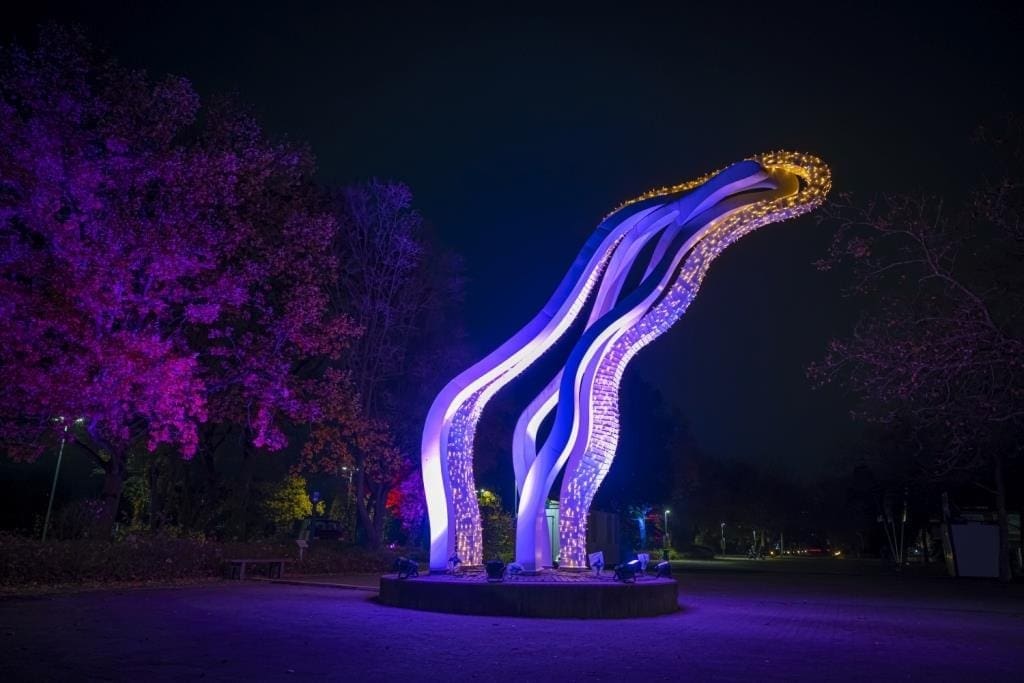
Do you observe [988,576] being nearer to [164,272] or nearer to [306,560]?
[306,560]

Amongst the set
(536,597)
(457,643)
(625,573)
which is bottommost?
(457,643)

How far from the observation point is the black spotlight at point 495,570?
527 inches

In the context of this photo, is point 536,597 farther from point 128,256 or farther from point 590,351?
point 128,256

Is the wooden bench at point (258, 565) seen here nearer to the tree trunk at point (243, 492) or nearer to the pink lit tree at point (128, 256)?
the pink lit tree at point (128, 256)

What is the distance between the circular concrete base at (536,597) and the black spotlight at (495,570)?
0.18 meters

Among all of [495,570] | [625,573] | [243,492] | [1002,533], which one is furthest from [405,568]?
[1002,533]

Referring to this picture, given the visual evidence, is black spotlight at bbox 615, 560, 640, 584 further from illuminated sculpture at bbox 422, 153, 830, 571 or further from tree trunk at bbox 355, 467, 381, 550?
tree trunk at bbox 355, 467, 381, 550

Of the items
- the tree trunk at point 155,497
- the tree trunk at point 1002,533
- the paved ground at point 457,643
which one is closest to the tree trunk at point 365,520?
the tree trunk at point 155,497

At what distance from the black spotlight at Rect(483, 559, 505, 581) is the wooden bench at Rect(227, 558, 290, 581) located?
8.93 m

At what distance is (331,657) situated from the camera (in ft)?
27.8

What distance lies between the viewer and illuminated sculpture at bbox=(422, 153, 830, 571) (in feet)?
50.0

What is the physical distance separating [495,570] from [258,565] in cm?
991

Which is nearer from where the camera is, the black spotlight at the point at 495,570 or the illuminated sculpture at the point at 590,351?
the black spotlight at the point at 495,570

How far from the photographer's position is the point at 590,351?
15555 millimetres
